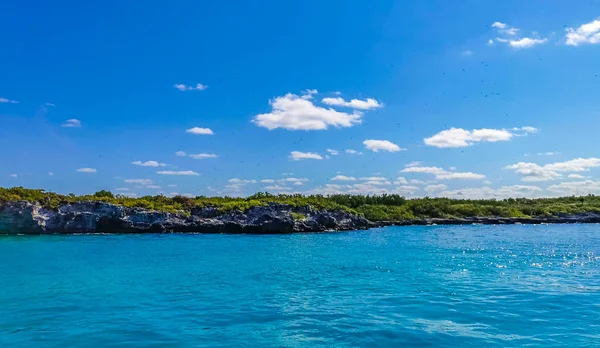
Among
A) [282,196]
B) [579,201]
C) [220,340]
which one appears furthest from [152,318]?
[579,201]

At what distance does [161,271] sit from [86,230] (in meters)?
38.3

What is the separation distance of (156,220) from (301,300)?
47.4 meters

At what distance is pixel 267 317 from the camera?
15961 millimetres

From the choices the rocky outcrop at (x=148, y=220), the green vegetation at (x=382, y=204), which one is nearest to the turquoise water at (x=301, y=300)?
the rocky outcrop at (x=148, y=220)

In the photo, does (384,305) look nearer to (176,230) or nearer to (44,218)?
(176,230)

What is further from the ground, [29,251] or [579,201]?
[579,201]

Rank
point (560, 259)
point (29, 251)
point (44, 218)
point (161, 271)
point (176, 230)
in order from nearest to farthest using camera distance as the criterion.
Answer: point (161, 271) < point (560, 259) < point (29, 251) < point (44, 218) < point (176, 230)

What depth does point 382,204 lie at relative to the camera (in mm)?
103188

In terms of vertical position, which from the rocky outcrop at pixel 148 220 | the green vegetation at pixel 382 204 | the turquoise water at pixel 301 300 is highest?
the green vegetation at pixel 382 204

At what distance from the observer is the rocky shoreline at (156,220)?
58.2m

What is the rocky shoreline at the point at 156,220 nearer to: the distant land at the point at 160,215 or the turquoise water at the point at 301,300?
the distant land at the point at 160,215

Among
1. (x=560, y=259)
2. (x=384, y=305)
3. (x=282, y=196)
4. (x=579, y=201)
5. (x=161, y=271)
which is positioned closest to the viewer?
(x=384, y=305)

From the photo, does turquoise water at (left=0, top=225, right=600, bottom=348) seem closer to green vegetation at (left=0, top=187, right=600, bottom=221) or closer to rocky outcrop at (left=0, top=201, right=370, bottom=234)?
rocky outcrop at (left=0, top=201, right=370, bottom=234)

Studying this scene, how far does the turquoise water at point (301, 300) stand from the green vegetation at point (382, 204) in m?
34.1
